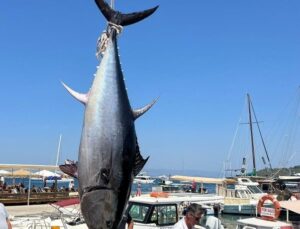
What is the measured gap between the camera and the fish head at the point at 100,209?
2.74m

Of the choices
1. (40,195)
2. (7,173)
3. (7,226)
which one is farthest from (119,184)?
(7,173)

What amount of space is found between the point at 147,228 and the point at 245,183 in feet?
73.9

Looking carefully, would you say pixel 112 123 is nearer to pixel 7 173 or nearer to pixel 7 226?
pixel 7 226

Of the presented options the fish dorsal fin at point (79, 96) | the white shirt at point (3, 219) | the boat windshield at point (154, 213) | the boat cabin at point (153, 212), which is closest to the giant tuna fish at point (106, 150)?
the fish dorsal fin at point (79, 96)

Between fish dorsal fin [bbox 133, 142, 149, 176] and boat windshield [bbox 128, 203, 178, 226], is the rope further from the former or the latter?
boat windshield [bbox 128, 203, 178, 226]

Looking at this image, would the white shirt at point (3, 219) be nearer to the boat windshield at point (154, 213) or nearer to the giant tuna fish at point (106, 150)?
the giant tuna fish at point (106, 150)

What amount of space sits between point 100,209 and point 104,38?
1.43 m

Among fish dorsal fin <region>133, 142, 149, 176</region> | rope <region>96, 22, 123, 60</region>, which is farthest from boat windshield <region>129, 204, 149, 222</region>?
fish dorsal fin <region>133, 142, 149, 176</region>

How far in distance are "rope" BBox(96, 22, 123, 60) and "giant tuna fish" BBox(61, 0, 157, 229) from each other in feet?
0.49

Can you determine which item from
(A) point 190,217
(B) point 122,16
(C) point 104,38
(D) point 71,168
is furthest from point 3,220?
(B) point 122,16

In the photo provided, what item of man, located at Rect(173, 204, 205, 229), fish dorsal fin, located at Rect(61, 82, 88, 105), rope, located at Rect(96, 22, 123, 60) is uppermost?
rope, located at Rect(96, 22, 123, 60)

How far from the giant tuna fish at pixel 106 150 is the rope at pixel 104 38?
0.15m

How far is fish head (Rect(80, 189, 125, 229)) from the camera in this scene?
274 centimetres

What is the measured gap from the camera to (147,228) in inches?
442
